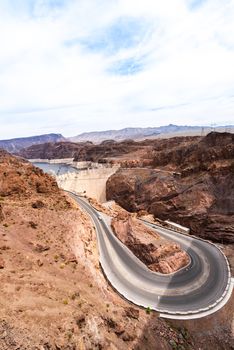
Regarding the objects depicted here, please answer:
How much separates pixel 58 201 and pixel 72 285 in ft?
55.8

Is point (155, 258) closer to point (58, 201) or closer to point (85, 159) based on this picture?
point (58, 201)

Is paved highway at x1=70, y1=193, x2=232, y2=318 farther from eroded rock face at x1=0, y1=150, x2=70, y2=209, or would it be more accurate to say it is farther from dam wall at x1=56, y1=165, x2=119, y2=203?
dam wall at x1=56, y1=165, x2=119, y2=203

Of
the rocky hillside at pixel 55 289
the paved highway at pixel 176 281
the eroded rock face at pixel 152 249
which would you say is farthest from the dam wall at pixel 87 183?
the rocky hillside at pixel 55 289

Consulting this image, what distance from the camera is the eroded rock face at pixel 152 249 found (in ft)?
124

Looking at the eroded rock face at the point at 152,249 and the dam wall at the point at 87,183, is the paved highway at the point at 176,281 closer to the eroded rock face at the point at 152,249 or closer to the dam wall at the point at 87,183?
the eroded rock face at the point at 152,249

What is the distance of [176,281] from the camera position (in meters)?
35.3

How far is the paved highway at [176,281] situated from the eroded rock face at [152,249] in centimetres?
74

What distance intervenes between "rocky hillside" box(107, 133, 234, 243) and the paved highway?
1209 centimetres

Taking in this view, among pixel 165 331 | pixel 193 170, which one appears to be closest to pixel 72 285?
pixel 165 331

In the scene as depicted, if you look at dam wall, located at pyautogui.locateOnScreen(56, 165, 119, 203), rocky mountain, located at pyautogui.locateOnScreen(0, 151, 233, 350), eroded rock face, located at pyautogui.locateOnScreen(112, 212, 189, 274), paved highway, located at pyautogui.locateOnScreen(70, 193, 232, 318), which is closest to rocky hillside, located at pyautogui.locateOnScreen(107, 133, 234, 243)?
dam wall, located at pyautogui.locateOnScreen(56, 165, 119, 203)

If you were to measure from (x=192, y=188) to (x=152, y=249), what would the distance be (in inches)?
1102

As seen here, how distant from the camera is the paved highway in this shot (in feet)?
102

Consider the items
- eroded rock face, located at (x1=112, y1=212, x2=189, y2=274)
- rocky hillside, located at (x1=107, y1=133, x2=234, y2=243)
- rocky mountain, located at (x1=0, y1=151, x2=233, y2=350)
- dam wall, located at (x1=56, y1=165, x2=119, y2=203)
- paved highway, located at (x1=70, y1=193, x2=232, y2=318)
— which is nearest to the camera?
rocky mountain, located at (x1=0, y1=151, x2=233, y2=350)

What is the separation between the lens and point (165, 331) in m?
27.4
